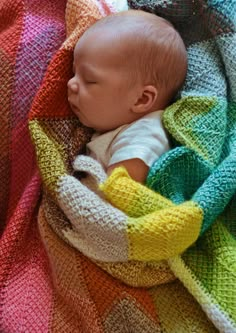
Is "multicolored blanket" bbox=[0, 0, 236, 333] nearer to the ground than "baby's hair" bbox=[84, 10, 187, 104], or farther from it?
nearer to the ground

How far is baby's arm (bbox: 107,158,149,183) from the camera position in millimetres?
944

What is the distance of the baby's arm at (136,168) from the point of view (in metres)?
0.94

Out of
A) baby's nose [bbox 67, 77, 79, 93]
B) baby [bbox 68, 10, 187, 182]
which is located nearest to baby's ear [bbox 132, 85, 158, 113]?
baby [bbox 68, 10, 187, 182]

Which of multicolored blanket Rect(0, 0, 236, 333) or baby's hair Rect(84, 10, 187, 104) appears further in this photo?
baby's hair Rect(84, 10, 187, 104)

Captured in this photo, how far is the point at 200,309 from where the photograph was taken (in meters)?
0.90

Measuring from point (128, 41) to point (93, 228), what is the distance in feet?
1.11

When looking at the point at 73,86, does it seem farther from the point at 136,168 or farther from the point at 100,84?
the point at 136,168

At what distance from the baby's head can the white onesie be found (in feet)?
0.08

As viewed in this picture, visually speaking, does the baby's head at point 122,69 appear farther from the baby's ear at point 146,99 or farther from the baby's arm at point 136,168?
the baby's arm at point 136,168

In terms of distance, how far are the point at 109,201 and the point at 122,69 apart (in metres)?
0.24

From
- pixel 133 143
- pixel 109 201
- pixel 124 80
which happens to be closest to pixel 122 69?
pixel 124 80

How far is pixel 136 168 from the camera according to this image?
3.11 ft

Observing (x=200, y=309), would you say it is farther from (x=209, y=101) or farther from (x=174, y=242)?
(x=209, y=101)

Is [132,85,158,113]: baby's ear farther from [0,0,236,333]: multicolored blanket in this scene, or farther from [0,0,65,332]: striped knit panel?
[0,0,65,332]: striped knit panel
